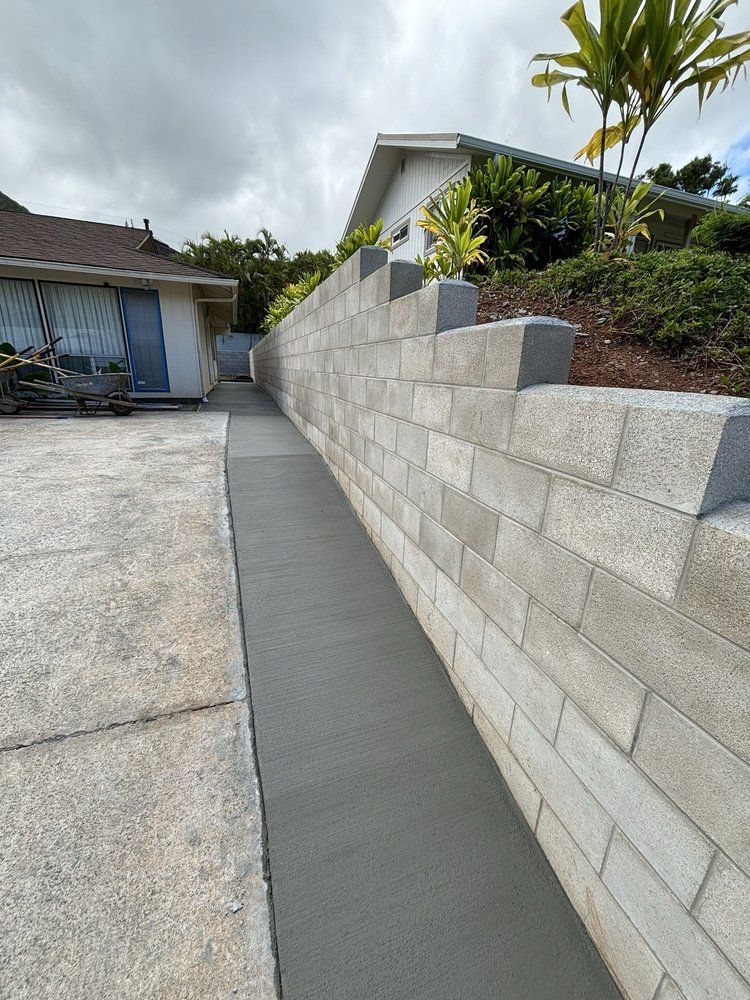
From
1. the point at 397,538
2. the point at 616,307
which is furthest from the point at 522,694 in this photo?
the point at 616,307

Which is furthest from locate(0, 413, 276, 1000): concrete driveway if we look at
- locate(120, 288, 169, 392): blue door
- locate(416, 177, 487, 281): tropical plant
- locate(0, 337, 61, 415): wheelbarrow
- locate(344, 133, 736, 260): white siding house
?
locate(120, 288, 169, 392): blue door

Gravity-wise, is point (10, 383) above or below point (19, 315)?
below

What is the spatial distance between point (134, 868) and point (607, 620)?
5.02 feet

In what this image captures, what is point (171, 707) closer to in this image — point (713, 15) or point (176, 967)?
point (176, 967)

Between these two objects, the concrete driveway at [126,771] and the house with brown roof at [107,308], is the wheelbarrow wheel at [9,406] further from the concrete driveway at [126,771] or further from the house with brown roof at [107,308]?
the concrete driveway at [126,771]

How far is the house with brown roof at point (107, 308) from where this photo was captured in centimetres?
838

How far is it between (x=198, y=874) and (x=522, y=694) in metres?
1.14

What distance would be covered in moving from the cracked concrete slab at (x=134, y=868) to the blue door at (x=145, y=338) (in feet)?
30.6

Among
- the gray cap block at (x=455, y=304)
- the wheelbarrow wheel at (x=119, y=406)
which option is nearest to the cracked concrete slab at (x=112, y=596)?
the gray cap block at (x=455, y=304)

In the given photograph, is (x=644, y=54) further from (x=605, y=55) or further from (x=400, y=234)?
(x=400, y=234)

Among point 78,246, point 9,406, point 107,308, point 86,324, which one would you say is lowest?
point 9,406

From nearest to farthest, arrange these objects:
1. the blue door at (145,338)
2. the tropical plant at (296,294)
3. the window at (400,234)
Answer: the tropical plant at (296,294), the window at (400,234), the blue door at (145,338)

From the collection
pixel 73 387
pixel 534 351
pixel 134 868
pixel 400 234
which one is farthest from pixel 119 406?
pixel 534 351

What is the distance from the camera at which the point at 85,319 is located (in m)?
8.81
